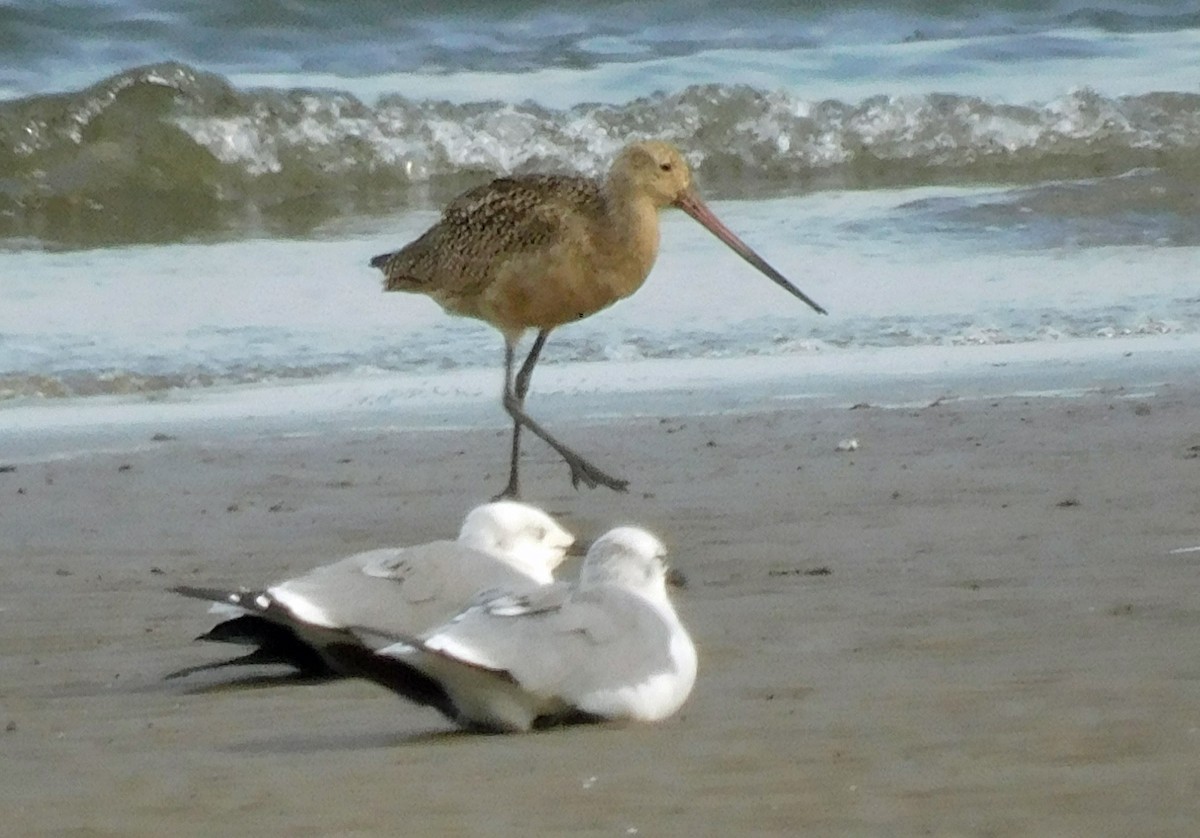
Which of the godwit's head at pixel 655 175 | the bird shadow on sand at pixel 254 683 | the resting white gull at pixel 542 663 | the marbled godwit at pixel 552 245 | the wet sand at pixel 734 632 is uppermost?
the godwit's head at pixel 655 175

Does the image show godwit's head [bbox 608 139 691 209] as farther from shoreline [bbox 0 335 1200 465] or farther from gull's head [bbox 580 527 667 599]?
gull's head [bbox 580 527 667 599]

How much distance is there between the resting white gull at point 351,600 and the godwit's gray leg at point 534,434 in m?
2.22

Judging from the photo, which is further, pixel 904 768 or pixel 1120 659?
pixel 1120 659

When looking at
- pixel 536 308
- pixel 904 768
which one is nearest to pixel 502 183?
pixel 536 308

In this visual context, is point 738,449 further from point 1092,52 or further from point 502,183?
point 1092,52

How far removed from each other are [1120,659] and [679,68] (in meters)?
14.4

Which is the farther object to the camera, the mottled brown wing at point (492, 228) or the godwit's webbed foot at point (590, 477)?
the mottled brown wing at point (492, 228)

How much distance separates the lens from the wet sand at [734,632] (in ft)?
12.8

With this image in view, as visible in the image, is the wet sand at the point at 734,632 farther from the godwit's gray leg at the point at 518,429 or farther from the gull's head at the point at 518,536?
the gull's head at the point at 518,536

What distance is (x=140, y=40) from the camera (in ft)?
61.5

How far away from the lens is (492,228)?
8.59m

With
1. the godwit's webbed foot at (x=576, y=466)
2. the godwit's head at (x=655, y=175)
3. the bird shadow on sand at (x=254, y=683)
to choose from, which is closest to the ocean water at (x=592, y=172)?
the godwit's head at (x=655, y=175)

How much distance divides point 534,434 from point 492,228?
0.69 m

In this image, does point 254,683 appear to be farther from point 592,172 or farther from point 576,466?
point 592,172
